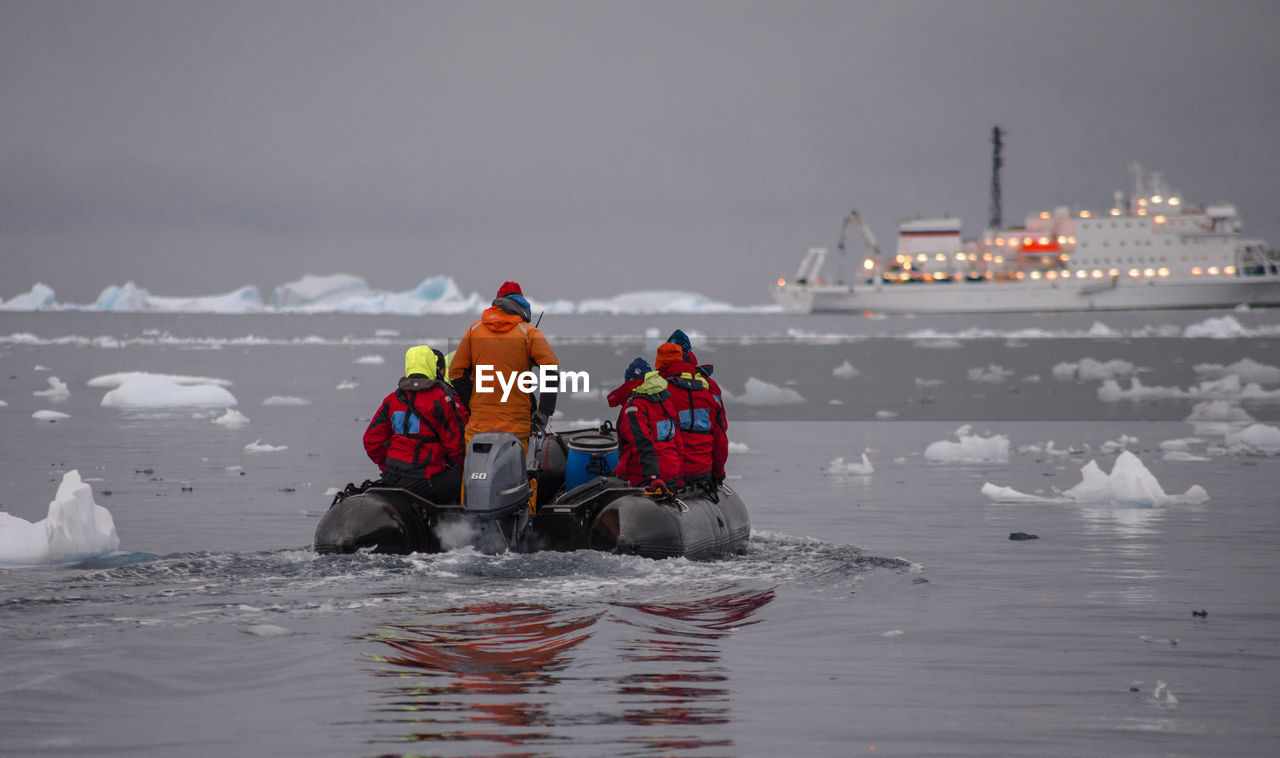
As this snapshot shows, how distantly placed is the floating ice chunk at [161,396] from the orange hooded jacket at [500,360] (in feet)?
83.3

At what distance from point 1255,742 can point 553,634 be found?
4.14 metres

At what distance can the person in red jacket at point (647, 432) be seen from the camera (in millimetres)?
11617

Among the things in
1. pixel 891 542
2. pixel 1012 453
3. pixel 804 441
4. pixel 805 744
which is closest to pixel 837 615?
pixel 805 744

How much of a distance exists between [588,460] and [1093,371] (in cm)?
3966

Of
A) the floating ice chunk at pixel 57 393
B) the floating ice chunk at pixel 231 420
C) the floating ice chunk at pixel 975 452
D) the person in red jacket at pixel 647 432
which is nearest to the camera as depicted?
the person in red jacket at pixel 647 432

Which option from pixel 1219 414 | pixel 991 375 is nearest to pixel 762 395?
pixel 1219 414

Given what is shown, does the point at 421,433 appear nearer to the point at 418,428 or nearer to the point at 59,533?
the point at 418,428

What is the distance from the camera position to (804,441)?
2788 centimetres

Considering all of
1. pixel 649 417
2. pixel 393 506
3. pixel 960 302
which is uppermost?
pixel 960 302

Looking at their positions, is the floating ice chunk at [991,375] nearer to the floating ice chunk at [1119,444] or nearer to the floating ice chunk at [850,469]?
the floating ice chunk at [1119,444]

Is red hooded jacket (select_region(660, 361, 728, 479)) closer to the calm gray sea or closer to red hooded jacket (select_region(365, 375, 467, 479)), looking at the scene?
the calm gray sea

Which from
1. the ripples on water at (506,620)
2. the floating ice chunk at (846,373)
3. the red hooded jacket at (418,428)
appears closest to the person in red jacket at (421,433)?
the red hooded jacket at (418,428)

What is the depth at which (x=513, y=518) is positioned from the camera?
11070 mm

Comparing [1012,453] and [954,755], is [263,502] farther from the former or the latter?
[1012,453]
